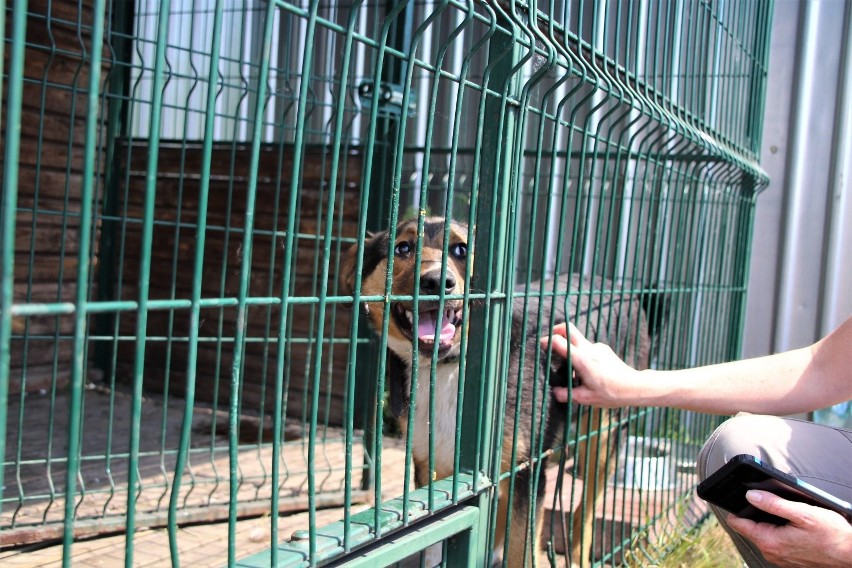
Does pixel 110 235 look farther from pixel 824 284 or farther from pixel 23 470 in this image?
pixel 824 284

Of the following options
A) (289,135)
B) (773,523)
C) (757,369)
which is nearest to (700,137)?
(757,369)

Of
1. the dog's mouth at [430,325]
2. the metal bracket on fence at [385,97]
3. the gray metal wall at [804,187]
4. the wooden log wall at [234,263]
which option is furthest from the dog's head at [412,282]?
the gray metal wall at [804,187]

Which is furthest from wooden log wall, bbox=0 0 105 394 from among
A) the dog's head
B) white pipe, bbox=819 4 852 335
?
white pipe, bbox=819 4 852 335

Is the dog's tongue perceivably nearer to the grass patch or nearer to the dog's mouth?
the dog's mouth

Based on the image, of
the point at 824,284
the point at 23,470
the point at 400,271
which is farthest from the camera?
the point at 824,284

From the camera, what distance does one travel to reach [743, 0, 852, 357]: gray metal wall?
545cm

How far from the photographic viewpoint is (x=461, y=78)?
1672 mm

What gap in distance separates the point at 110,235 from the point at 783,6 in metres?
5.84

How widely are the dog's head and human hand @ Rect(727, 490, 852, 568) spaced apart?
1.10m

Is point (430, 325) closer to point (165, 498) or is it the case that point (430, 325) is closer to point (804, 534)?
point (804, 534)

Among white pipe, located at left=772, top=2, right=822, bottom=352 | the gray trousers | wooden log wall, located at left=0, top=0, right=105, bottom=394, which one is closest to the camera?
the gray trousers

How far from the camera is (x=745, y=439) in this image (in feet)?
7.40

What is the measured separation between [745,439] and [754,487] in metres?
0.27

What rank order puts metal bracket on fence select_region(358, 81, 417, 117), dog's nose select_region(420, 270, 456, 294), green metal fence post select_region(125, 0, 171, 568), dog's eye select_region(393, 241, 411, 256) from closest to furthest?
green metal fence post select_region(125, 0, 171, 568) < dog's nose select_region(420, 270, 456, 294) < dog's eye select_region(393, 241, 411, 256) < metal bracket on fence select_region(358, 81, 417, 117)
